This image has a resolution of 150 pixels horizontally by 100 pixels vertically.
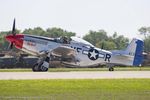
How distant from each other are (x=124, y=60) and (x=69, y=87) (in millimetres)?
22471

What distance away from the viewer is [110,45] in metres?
113

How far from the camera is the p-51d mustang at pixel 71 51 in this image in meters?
39.9

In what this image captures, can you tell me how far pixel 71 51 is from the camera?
4084 centimetres

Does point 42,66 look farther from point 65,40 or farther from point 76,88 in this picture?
point 76,88

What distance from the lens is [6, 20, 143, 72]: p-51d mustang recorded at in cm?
3991

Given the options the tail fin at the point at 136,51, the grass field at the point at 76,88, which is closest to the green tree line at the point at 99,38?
the tail fin at the point at 136,51

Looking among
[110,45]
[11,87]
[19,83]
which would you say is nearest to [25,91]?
[11,87]

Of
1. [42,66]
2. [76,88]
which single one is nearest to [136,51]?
[42,66]

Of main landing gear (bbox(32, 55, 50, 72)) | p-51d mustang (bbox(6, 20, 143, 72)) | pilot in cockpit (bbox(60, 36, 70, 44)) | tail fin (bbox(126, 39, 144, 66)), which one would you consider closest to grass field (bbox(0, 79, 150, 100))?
main landing gear (bbox(32, 55, 50, 72))

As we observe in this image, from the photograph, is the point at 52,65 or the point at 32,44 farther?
the point at 52,65

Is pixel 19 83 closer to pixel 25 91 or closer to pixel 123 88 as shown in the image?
pixel 25 91

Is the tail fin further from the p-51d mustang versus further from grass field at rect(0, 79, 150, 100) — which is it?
grass field at rect(0, 79, 150, 100)

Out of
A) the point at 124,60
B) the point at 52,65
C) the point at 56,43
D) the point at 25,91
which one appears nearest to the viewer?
the point at 25,91

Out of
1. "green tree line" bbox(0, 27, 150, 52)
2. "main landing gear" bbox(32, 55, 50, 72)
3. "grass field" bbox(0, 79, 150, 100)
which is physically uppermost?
"green tree line" bbox(0, 27, 150, 52)
